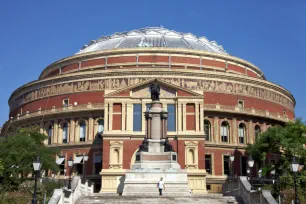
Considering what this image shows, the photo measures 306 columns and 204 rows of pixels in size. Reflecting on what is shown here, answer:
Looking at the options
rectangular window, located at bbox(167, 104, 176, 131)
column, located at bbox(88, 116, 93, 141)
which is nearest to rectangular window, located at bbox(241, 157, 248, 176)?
rectangular window, located at bbox(167, 104, 176, 131)

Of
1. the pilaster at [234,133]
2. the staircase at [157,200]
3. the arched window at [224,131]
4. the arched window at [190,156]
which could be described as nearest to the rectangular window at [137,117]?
the arched window at [190,156]

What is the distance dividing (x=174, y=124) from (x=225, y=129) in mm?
11116

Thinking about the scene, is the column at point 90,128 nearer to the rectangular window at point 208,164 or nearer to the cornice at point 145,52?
the cornice at point 145,52

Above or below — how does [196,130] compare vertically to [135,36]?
below

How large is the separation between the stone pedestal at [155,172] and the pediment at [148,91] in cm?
1554

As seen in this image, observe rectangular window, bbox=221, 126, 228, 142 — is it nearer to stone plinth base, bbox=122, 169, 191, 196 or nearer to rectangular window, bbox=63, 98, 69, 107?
rectangular window, bbox=63, 98, 69, 107

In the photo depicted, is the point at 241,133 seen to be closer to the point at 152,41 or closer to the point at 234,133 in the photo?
the point at 234,133

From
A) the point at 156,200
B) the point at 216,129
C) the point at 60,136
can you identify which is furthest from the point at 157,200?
the point at 60,136

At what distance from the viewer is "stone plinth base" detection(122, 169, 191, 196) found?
112 feet

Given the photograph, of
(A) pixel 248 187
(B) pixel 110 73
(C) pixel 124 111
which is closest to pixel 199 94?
(C) pixel 124 111

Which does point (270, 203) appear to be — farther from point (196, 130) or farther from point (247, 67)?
point (247, 67)

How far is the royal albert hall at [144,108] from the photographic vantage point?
51.5 metres

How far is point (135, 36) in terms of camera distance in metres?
79.2

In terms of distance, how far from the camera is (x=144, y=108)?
2051 inches
